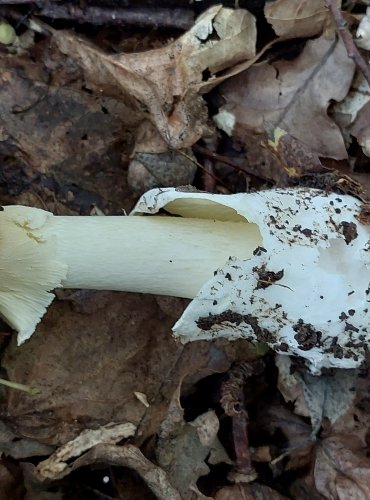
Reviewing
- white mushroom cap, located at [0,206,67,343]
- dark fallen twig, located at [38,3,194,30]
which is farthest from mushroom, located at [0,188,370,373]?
dark fallen twig, located at [38,3,194,30]

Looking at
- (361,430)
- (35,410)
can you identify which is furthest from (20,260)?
(361,430)

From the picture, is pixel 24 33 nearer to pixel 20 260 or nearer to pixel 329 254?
pixel 20 260

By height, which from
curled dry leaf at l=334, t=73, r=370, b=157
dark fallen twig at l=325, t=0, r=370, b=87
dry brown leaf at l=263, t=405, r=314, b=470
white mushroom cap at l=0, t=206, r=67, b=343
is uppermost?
dark fallen twig at l=325, t=0, r=370, b=87

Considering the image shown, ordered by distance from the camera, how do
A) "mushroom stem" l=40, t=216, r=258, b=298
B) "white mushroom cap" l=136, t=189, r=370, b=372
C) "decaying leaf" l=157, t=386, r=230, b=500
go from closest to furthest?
1. "white mushroom cap" l=136, t=189, r=370, b=372
2. "mushroom stem" l=40, t=216, r=258, b=298
3. "decaying leaf" l=157, t=386, r=230, b=500

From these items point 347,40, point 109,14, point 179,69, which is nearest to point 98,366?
point 179,69

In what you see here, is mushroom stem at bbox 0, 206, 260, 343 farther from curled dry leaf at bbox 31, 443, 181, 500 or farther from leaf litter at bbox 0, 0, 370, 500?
curled dry leaf at bbox 31, 443, 181, 500

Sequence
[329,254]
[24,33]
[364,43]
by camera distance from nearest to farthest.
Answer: [329,254]
[364,43]
[24,33]
